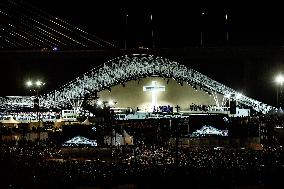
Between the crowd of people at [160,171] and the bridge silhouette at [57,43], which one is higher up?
the bridge silhouette at [57,43]

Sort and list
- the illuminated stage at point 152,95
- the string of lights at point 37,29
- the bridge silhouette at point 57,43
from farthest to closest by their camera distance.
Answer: the illuminated stage at point 152,95
the string of lights at point 37,29
the bridge silhouette at point 57,43

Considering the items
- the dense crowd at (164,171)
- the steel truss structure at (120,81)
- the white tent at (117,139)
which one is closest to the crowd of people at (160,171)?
the dense crowd at (164,171)

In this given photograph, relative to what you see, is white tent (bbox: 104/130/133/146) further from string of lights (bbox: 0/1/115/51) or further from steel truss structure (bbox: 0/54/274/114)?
steel truss structure (bbox: 0/54/274/114)

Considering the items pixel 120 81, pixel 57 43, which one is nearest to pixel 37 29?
pixel 57 43

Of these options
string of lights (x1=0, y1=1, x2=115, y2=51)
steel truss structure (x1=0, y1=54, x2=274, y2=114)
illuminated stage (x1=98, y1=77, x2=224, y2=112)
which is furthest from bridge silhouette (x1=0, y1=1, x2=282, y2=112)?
illuminated stage (x1=98, y1=77, x2=224, y2=112)

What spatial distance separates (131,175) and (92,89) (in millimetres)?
21400

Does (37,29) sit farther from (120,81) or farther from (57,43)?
(120,81)

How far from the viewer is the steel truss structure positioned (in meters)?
26.0

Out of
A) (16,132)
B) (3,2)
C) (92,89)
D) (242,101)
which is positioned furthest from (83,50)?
(242,101)

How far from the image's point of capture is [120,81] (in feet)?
114

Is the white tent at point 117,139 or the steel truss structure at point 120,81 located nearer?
the white tent at point 117,139

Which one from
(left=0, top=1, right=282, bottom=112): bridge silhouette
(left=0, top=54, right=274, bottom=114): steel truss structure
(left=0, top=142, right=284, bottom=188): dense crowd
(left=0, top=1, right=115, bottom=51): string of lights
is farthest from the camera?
(left=0, top=54, right=274, bottom=114): steel truss structure

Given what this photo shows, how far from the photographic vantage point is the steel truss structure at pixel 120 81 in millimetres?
25953

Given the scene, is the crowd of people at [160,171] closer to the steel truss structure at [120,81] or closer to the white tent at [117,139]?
the white tent at [117,139]
